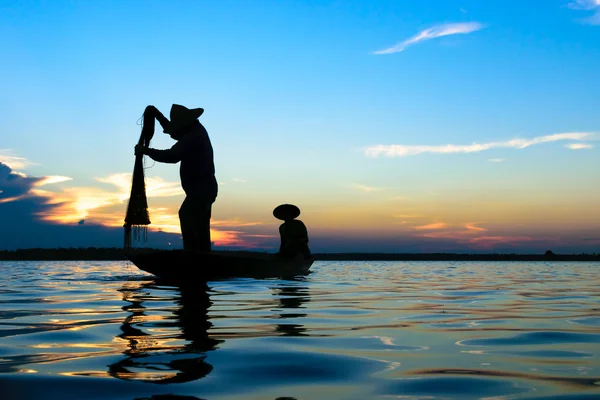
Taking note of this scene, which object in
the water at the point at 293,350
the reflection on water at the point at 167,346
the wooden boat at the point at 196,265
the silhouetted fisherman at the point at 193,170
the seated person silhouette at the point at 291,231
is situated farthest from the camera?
the seated person silhouette at the point at 291,231

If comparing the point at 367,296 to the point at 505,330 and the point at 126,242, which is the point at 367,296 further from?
the point at 126,242

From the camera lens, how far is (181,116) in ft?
41.8

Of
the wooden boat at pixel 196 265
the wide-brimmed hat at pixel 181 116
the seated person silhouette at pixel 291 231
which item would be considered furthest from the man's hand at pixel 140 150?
the seated person silhouette at pixel 291 231

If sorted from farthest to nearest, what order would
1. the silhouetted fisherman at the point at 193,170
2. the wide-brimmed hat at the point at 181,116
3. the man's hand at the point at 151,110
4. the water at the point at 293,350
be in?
the man's hand at the point at 151,110 → the wide-brimmed hat at the point at 181,116 → the silhouetted fisherman at the point at 193,170 → the water at the point at 293,350

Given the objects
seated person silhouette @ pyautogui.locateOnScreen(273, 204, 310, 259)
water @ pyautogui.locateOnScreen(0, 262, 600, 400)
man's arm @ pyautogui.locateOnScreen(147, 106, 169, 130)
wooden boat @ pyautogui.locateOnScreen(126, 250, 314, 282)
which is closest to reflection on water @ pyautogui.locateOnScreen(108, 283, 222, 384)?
water @ pyautogui.locateOnScreen(0, 262, 600, 400)

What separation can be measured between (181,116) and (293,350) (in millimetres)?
9135

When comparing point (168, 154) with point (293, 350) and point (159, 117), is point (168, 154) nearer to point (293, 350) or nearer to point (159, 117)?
point (159, 117)

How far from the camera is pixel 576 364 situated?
13.1 feet

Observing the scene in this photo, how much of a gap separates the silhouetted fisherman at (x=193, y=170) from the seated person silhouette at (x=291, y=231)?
3.78 m

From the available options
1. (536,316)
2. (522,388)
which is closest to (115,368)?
(522,388)

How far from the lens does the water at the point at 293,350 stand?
125 inches

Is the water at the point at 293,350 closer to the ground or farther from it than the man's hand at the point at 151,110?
closer to the ground

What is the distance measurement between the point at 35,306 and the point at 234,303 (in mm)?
2553

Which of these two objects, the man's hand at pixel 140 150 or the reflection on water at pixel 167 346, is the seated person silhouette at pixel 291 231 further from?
the reflection on water at pixel 167 346
